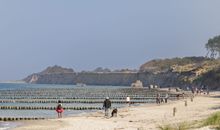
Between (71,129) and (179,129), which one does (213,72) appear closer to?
(71,129)

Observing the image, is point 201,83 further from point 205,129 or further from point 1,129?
point 205,129

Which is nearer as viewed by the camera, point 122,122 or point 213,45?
point 122,122

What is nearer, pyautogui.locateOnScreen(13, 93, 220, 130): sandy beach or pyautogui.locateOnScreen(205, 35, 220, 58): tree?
pyautogui.locateOnScreen(13, 93, 220, 130): sandy beach

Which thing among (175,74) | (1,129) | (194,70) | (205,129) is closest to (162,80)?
(175,74)

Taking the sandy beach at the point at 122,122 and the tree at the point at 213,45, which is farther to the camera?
the tree at the point at 213,45

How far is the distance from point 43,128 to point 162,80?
162388 mm

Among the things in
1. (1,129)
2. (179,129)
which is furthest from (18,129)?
(179,129)

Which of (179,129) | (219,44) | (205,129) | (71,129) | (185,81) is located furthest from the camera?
(219,44)

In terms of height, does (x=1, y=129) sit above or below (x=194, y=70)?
below

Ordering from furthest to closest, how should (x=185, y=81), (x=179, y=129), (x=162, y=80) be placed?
(x=162, y=80)
(x=185, y=81)
(x=179, y=129)

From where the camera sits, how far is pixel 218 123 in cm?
1794

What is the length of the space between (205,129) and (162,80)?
571 ft

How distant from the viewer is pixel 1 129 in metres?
30.7

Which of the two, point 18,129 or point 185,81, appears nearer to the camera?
point 18,129
